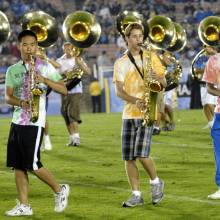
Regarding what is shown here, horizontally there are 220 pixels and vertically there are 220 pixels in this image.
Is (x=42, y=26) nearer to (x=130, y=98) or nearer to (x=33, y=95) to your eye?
(x=130, y=98)

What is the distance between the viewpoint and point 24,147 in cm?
872

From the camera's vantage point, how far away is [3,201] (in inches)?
389

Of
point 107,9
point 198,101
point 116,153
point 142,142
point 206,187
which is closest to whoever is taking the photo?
point 142,142

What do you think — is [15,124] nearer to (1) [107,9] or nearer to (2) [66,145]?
(2) [66,145]

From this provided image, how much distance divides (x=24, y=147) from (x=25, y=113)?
32cm

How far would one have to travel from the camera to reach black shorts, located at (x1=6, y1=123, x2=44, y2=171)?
343 inches

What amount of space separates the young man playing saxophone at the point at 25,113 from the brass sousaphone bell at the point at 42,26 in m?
7.54

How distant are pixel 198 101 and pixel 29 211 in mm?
22117

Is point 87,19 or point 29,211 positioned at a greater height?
point 87,19

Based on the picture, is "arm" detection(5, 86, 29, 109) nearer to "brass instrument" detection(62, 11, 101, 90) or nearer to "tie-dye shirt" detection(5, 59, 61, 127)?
"tie-dye shirt" detection(5, 59, 61, 127)

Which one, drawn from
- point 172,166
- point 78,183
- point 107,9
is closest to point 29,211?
point 78,183

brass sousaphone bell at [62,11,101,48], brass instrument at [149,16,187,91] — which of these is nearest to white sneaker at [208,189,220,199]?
brass sousaphone bell at [62,11,101,48]

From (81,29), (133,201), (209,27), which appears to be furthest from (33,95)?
(209,27)

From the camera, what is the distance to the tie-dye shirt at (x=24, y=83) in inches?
344
